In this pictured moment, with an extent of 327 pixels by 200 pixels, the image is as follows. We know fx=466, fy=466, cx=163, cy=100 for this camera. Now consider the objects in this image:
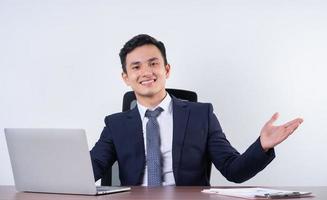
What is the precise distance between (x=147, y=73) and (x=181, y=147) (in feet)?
1.25

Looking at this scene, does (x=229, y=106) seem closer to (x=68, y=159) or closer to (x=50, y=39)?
(x=50, y=39)

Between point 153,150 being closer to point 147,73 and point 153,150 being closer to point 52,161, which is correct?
point 147,73

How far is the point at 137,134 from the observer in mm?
2100

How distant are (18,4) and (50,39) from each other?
31cm

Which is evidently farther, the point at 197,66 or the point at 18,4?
the point at 18,4

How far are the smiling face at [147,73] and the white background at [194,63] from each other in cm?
57

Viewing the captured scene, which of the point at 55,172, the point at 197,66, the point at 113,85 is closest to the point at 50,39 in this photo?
the point at 113,85

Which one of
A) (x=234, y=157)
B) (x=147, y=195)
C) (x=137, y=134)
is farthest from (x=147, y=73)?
(x=147, y=195)

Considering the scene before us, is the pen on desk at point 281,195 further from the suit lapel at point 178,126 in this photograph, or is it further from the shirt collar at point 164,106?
the shirt collar at point 164,106

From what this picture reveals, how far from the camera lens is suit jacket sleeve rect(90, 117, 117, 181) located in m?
2.12

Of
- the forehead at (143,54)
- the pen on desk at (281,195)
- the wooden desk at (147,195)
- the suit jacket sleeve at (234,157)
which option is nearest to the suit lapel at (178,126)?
the suit jacket sleeve at (234,157)

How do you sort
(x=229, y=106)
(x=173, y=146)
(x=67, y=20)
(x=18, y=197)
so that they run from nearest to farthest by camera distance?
(x=18, y=197) < (x=173, y=146) < (x=229, y=106) < (x=67, y=20)

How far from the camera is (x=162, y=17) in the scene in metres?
2.79

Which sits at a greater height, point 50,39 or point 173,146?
point 50,39
